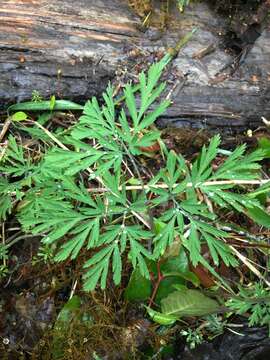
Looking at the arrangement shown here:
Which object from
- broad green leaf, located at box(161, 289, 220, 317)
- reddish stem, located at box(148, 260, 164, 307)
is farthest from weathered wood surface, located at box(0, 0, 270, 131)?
broad green leaf, located at box(161, 289, 220, 317)

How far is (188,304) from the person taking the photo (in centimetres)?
235

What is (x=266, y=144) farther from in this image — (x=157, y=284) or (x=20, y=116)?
(x=20, y=116)

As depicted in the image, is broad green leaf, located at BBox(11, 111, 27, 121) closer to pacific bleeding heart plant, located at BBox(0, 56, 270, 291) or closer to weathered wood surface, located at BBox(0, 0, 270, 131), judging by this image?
weathered wood surface, located at BBox(0, 0, 270, 131)

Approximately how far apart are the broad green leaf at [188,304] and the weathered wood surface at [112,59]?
0.94m

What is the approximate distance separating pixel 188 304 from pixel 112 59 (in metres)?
1.36

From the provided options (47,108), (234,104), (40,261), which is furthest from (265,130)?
(40,261)

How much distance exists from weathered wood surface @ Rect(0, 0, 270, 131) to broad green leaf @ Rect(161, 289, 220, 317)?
0.94m

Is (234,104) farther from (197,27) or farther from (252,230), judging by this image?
(252,230)

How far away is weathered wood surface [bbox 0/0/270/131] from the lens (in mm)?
2617

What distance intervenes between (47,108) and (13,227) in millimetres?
644

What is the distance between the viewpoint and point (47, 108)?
259 cm

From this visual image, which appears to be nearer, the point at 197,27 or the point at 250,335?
the point at 250,335

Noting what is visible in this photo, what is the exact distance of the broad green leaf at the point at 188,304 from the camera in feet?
7.72

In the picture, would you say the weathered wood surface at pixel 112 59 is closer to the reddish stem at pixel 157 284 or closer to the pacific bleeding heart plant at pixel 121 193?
the pacific bleeding heart plant at pixel 121 193
